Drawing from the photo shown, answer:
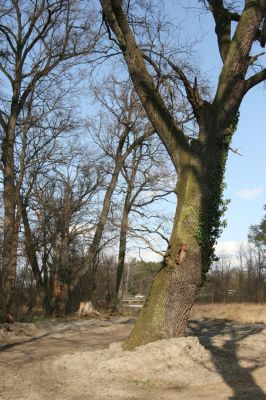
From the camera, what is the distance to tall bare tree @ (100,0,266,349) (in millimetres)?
9070

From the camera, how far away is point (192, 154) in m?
9.77

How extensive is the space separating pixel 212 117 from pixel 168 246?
2.69 metres

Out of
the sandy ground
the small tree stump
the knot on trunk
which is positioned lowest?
the sandy ground

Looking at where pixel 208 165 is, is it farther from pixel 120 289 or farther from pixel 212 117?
pixel 120 289

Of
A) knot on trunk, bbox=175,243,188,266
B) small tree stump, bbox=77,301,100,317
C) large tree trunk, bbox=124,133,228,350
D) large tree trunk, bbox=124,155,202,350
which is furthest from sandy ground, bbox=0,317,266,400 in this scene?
small tree stump, bbox=77,301,100,317

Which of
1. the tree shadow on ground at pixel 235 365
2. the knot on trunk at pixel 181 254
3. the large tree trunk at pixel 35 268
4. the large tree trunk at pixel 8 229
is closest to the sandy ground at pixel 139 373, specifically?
the tree shadow on ground at pixel 235 365

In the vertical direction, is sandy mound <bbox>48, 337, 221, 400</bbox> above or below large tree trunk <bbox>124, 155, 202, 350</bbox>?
below

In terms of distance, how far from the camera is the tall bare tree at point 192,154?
357 inches

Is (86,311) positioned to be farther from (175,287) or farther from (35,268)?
(175,287)

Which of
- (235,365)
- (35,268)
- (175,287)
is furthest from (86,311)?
(235,365)

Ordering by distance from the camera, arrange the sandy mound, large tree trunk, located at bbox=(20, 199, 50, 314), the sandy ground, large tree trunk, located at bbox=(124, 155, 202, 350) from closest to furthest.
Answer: the sandy ground, the sandy mound, large tree trunk, located at bbox=(124, 155, 202, 350), large tree trunk, located at bbox=(20, 199, 50, 314)

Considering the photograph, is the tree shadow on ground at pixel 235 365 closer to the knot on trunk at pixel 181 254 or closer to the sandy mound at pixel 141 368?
the sandy mound at pixel 141 368

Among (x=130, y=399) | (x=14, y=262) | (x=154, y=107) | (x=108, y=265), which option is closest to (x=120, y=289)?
(x=14, y=262)

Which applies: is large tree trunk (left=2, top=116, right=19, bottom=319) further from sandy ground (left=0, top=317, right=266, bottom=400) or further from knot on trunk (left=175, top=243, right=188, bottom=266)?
knot on trunk (left=175, top=243, right=188, bottom=266)
